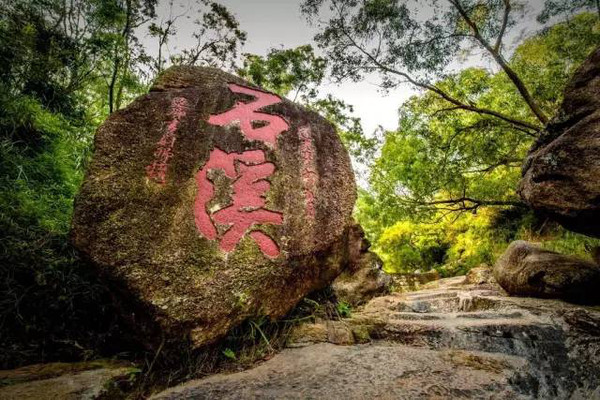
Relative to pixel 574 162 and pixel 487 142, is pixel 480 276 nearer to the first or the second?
pixel 487 142

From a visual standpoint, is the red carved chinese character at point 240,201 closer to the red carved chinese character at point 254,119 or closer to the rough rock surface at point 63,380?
the red carved chinese character at point 254,119

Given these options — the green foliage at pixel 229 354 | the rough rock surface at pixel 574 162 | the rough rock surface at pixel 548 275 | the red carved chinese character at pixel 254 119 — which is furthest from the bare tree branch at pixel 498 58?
the green foliage at pixel 229 354

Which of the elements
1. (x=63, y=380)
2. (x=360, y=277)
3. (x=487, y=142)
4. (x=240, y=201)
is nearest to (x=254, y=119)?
(x=240, y=201)

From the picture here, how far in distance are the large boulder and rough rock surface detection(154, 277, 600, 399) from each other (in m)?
0.43

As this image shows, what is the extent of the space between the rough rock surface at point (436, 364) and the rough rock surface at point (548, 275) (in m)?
0.65

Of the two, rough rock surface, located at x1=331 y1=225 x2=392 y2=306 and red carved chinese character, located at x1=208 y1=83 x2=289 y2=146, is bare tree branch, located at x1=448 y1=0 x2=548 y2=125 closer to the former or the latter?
rough rock surface, located at x1=331 y1=225 x2=392 y2=306

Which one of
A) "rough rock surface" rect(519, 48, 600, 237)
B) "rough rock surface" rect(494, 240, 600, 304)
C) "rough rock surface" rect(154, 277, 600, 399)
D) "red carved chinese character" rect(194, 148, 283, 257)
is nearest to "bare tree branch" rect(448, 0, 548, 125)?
"rough rock surface" rect(494, 240, 600, 304)

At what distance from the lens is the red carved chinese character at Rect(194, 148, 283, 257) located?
8.13 feet

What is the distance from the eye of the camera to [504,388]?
192 cm

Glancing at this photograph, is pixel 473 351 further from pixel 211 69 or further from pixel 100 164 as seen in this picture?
pixel 211 69

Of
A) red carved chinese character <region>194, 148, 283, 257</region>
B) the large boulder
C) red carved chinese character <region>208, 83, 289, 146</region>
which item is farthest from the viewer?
red carved chinese character <region>208, 83, 289, 146</region>

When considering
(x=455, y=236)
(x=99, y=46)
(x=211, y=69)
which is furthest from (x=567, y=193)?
(x=455, y=236)

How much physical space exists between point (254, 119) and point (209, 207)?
1203 millimetres

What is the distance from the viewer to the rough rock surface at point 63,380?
171cm
